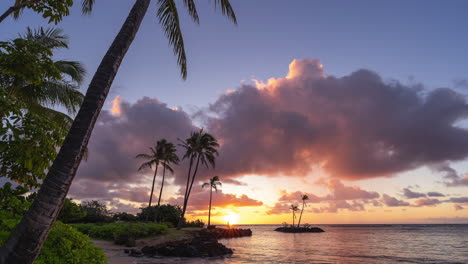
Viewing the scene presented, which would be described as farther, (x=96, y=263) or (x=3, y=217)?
(x=3, y=217)

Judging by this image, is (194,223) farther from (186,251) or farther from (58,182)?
(58,182)

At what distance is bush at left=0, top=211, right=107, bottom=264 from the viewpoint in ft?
22.0

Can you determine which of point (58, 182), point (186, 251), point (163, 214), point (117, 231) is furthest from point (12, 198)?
point (163, 214)

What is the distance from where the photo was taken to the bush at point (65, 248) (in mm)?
6711

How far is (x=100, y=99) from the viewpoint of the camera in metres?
5.53

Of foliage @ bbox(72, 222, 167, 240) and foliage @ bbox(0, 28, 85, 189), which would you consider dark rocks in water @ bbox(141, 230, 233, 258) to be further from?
foliage @ bbox(0, 28, 85, 189)

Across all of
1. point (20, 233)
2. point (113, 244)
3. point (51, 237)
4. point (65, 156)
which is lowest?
point (113, 244)

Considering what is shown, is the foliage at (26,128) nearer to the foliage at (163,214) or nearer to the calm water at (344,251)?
the calm water at (344,251)

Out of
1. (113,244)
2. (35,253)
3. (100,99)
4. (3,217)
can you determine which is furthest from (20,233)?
(113,244)

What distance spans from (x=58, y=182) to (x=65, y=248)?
3.16 metres

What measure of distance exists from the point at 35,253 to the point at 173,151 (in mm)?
44369

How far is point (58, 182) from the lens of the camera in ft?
15.5

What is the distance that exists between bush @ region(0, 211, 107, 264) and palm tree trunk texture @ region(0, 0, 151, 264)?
7.82ft

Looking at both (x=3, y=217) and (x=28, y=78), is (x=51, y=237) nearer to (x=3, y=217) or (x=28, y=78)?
(x=3, y=217)
